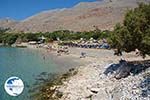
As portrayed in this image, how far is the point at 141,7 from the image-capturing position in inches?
1489

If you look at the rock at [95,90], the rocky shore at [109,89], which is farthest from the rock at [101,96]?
the rock at [95,90]

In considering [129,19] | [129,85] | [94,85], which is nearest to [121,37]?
[129,19]

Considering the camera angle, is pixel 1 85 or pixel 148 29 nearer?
pixel 148 29

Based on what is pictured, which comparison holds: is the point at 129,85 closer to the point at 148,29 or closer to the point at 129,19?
the point at 148,29

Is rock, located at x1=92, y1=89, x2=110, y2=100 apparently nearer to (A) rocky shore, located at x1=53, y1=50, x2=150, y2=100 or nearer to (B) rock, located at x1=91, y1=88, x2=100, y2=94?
(A) rocky shore, located at x1=53, y1=50, x2=150, y2=100

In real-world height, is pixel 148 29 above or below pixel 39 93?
above

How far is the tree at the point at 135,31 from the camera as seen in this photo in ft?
115

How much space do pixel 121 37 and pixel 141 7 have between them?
3886 millimetres

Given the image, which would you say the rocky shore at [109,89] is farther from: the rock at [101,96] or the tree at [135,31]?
the tree at [135,31]

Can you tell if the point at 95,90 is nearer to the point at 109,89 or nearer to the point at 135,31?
the point at 109,89

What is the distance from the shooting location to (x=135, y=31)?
35438 millimetres

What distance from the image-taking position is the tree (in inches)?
1374

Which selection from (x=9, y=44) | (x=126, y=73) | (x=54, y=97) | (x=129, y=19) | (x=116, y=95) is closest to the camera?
(x=116, y=95)

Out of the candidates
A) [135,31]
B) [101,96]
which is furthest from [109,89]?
[135,31]
